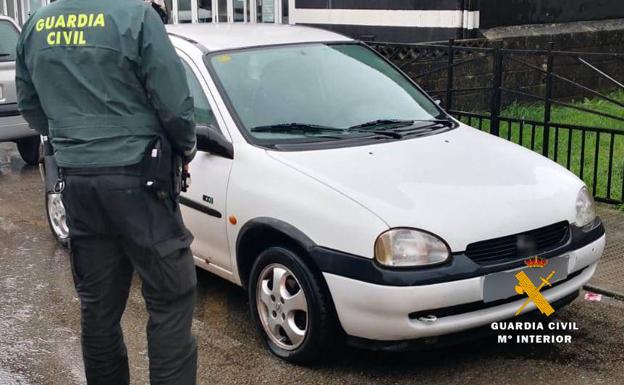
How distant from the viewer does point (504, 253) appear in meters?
4.15

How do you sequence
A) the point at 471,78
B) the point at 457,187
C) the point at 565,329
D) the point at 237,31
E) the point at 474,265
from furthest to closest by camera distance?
Answer: the point at 471,78 → the point at 237,31 → the point at 565,329 → the point at 457,187 → the point at 474,265

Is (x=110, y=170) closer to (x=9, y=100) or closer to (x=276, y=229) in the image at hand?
(x=276, y=229)

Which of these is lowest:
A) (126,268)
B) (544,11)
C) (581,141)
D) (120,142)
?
(581,141)

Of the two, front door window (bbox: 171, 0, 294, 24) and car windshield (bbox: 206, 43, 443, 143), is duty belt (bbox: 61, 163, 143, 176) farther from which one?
front door window (bbox: 171, 0, 294, 24)

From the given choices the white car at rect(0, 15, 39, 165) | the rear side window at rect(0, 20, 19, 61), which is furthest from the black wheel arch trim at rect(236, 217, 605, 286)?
the rear side window at rect(0, 20, 19, 61)

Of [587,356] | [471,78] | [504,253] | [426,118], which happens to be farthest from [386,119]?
[471,78]

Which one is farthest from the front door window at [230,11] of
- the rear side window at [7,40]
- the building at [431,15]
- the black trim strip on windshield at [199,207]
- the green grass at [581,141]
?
the black trim strip on windshield at [199,207]

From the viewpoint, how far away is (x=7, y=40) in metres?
9.65

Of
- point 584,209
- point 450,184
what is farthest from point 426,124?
point 584,209

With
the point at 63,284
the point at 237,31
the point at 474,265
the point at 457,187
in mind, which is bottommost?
the point at 63,284

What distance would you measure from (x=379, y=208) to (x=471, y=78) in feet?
24.9

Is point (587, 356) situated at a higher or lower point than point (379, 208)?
lower

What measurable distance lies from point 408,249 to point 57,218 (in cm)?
353

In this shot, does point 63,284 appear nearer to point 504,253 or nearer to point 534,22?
point 504,253
